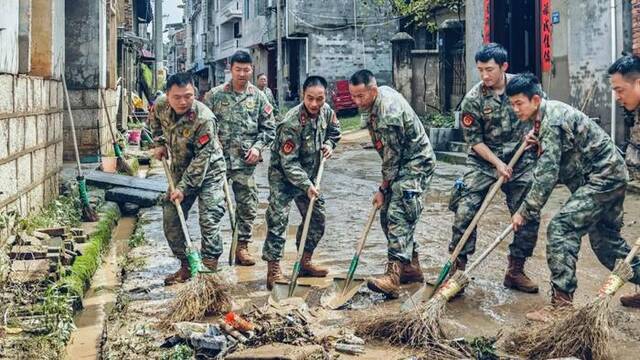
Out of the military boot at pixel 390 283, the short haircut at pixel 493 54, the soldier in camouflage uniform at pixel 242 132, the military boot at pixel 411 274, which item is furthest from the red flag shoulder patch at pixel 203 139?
the short haircut at pixel 493 54

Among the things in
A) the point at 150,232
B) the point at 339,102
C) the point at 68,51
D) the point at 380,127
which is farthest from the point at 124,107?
the point at 380,127

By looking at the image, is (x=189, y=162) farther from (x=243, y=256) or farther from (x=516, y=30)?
(x=516, y=30)

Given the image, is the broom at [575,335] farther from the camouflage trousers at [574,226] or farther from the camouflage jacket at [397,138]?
the camouflage jacket at [397,138]

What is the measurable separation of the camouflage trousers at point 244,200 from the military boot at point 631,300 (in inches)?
129

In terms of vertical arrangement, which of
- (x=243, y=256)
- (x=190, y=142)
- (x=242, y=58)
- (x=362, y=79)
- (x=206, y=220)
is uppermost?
(x=242, y=58)

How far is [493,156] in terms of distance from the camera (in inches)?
218

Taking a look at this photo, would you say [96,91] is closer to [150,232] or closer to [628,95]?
[150,232]

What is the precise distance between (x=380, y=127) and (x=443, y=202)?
477 cm

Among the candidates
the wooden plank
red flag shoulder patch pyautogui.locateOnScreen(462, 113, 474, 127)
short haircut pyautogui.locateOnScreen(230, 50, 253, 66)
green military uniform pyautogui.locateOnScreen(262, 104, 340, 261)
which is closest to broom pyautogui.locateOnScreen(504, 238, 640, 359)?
red flag shoulder patch pyautogui.locateOnScreen(462, 113, 474, 127)

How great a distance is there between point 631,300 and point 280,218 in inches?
105

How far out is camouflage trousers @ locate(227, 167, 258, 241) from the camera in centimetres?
679

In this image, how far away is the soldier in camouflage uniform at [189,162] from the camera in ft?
19.0

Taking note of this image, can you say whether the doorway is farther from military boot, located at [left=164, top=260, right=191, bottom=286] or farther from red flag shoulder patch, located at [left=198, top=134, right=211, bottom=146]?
military boot, located at [left=164, top=260, right=191, bottom=286]

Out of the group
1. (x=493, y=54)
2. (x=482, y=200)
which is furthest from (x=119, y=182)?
(x=493, y=54)
